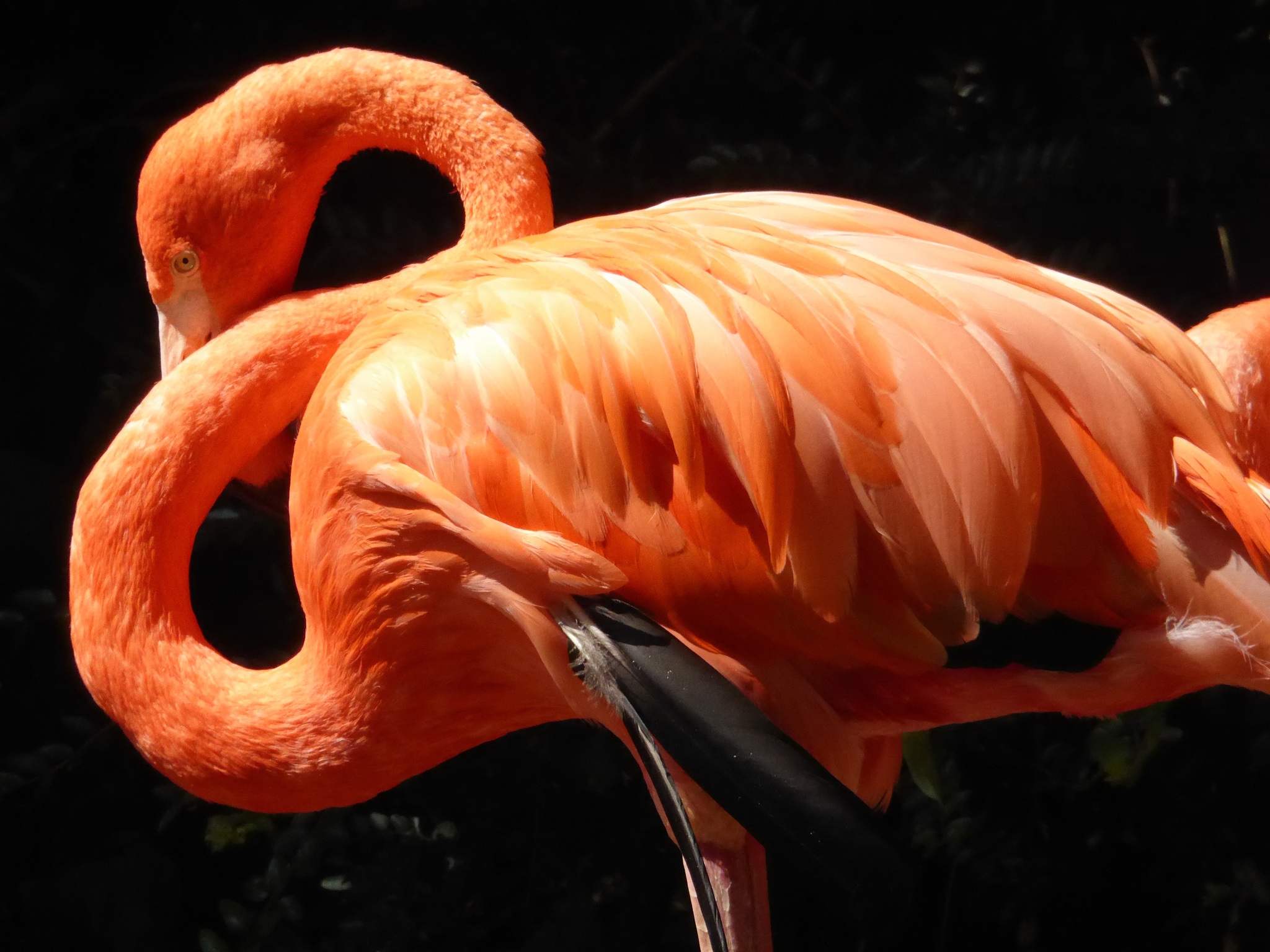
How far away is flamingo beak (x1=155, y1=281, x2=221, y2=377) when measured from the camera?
1251 millimetres

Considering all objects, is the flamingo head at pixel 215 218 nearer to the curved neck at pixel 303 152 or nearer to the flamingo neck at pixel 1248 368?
the curved neck at pixel 303 152

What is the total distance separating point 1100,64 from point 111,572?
1.71 m

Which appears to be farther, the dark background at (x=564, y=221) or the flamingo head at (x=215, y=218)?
the dark background at (x=564, y=221)

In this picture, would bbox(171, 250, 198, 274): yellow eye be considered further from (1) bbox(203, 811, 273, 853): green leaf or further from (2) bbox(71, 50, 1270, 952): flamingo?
(1) bbox(203, 811, 273, 853): green leaf

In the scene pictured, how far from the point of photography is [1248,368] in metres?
1.42

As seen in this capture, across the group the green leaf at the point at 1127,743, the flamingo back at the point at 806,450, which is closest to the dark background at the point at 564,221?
the green leaf at the point at 1127,743

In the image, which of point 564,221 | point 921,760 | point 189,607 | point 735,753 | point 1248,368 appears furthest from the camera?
point 564,221

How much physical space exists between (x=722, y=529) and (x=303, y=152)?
2.01ft

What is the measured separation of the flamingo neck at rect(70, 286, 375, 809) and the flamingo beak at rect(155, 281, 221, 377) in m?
0.07

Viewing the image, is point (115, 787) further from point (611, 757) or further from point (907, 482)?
point (907, 482)

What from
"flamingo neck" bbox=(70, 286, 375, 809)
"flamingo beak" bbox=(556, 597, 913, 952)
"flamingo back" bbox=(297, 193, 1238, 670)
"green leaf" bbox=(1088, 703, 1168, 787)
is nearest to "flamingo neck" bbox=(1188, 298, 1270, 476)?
"flamingo back" bbox=(297, 193, 1238, 670)

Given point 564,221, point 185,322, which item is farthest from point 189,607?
point 564,221

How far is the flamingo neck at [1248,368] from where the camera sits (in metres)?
1.41

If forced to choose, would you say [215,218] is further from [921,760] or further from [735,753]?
[921,760]
